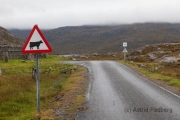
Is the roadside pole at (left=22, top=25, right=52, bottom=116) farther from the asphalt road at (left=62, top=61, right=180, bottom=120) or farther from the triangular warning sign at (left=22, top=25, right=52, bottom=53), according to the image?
the asphalt road at (left=62, top=61, right=180, bottom=120)

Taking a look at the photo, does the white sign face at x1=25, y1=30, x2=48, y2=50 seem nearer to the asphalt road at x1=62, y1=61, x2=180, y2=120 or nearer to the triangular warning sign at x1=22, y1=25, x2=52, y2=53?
the triangular warning sign at x1=22, y1=25, x2=52, y2=53

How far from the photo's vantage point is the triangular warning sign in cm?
947

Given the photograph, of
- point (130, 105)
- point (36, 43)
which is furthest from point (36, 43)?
point (130, 105)

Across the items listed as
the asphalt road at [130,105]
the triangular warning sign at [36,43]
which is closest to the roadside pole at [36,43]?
the triangular warning sign at [36,43]

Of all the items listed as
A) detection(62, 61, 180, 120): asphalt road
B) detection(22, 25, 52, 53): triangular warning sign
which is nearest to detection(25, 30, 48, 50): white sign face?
detection(22, 25, 52, 53): triangular warning sign

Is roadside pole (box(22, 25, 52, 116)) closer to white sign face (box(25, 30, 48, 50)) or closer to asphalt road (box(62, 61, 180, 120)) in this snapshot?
white sign face (box(25, 30, 48, 50))

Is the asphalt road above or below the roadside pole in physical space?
below

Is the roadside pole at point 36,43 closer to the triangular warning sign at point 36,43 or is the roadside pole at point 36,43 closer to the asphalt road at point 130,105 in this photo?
the triangular warning sign at point 36,43

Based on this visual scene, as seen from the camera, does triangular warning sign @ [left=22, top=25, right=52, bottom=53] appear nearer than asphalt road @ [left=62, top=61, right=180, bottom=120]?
Yes

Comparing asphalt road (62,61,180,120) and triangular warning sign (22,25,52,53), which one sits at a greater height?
triangular warning sign (22,25,52,53)

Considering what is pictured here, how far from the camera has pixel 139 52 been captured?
211ft

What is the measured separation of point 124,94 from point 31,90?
572 cm

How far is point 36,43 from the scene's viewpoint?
9.47 meters

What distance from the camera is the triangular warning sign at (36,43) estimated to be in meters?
9.47
